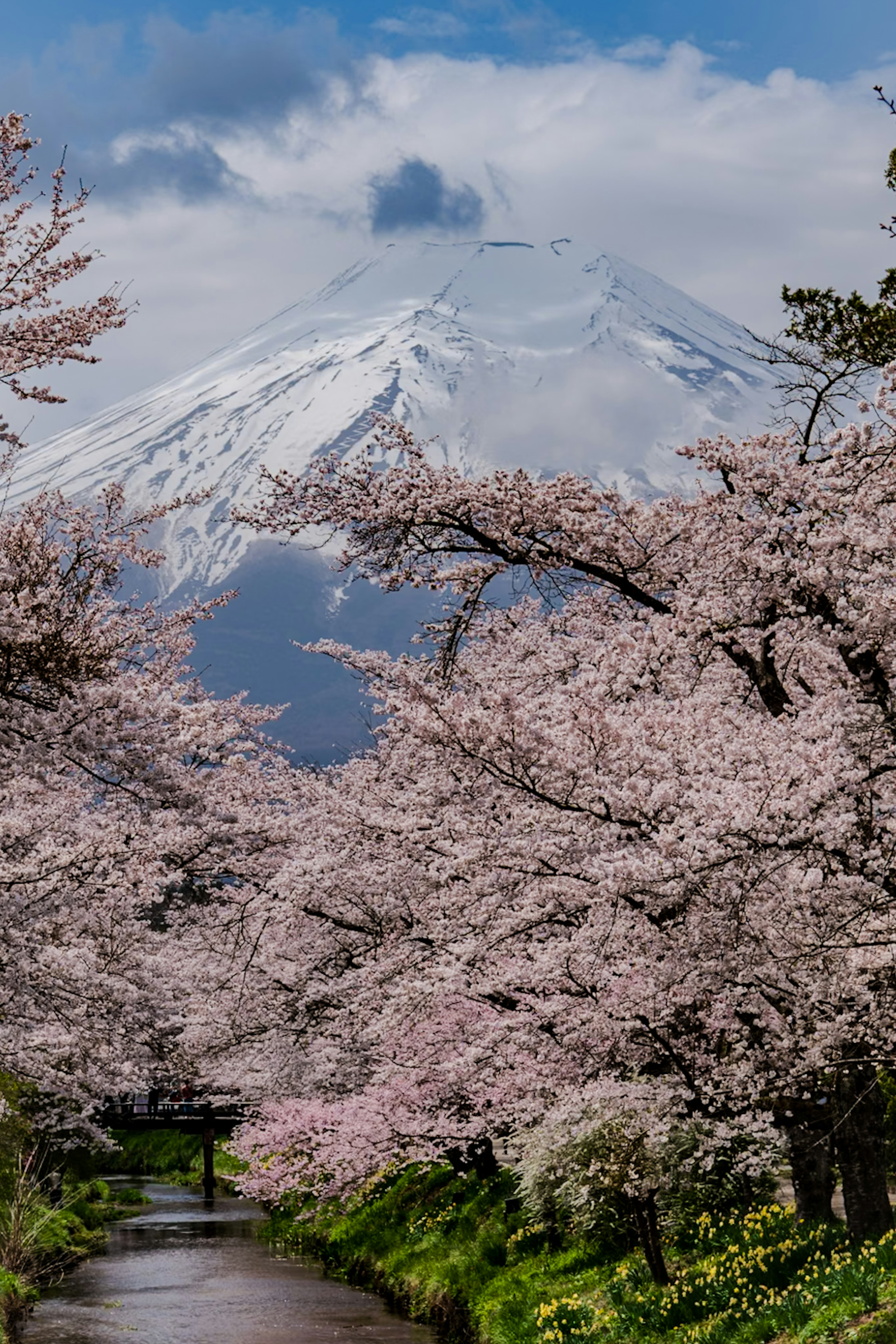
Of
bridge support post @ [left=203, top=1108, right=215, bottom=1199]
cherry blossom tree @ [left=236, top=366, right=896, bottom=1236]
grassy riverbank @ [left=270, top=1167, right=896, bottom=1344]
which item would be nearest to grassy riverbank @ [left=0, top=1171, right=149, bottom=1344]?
grassy riverbank @ [left=270, top=1167, right=896, bottom=1344]

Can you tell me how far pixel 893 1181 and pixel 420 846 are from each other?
9.23 meters

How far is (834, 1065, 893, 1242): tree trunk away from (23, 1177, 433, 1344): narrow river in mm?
7529

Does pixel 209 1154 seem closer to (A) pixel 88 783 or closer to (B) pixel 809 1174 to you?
(A) pixel 88 783

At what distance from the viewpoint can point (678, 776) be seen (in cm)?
1040

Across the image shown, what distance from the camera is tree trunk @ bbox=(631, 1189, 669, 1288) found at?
12.4 m

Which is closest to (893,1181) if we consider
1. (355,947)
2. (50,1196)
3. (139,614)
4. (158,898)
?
(355,947)

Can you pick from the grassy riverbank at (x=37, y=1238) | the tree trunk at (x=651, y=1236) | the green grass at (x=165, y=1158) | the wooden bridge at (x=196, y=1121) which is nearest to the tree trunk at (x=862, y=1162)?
the tree trunk at (x=651, y=1236)

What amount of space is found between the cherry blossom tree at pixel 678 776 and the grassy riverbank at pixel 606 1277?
2.66 ft

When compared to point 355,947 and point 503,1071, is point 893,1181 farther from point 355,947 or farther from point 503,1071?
point 355,947

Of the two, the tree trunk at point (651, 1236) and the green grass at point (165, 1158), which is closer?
the tree trunk at point (651, 1236)

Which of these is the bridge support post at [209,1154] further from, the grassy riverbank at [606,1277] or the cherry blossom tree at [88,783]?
the cherry blossom tree at [88,783]

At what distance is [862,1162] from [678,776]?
3428 millimetres

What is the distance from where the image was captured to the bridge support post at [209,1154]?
4112 cm

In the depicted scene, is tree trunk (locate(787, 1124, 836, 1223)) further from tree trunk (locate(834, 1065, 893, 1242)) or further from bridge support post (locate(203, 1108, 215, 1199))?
bridge support post (locate(203, 1108, 215, 1199))
